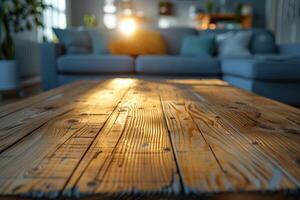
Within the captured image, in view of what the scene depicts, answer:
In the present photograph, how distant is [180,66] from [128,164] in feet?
8.14

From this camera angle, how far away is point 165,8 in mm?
7449

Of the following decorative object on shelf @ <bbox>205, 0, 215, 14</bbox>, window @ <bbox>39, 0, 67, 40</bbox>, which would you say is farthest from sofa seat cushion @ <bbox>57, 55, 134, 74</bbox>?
decorative object on shelf @ <bbox>205, 0, 215, 14</bbox>

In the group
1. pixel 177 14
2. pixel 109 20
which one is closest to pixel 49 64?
pixel 109 20

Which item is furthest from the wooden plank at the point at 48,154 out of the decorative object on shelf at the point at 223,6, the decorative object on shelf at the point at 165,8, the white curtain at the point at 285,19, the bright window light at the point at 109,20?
the decorative object on shelf at the point at 223,6

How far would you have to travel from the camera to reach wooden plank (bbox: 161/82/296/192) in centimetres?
36

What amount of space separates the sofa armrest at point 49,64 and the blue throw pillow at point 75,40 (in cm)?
33

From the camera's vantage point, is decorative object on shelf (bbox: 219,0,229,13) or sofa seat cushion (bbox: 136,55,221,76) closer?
sofa seat cushion (bbox: 136,55,221,76)

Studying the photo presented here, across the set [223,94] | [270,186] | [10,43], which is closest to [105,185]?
[270,186]

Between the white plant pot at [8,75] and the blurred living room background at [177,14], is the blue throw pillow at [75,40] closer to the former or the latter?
the white plant pot at [8,75]

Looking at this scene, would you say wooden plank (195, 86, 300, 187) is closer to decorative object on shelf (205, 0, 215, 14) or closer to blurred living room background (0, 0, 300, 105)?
blurred living room background (0, 0, 300, 105)

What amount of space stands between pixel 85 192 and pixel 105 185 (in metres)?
0.03

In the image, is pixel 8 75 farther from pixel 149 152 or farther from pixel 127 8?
pixel 127 8

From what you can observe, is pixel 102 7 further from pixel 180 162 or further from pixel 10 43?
pixel 180 162

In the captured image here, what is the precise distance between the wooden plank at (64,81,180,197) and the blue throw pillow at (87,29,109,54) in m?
2.78
